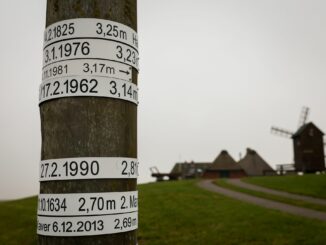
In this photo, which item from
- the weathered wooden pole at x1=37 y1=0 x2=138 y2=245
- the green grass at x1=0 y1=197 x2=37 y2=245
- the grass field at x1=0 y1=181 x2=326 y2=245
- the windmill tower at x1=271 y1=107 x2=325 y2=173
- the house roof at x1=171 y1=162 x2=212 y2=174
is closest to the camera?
the weathered wooden pole at x1=37 y1=0 x2=138 y2=245

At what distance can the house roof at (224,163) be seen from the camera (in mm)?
64438

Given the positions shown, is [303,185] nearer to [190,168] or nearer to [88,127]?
[88,127]

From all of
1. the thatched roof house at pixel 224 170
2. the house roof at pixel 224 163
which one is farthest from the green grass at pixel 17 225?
the house roof at pixel 224 163

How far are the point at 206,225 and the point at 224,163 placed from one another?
165 ft

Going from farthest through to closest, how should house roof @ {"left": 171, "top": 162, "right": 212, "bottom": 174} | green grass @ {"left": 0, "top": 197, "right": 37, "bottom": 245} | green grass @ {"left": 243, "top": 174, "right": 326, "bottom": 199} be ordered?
house roof @ {"left": 171, "top": 162, "right": 212, "bottom": 174} < green grass @ {"left": 243, "top": 174, "right": 326, "bottom": 199} < green grass @ {"left": 0, "top": 197, "right": 37, "bottom": 245}

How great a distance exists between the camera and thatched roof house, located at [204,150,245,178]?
6419 cm

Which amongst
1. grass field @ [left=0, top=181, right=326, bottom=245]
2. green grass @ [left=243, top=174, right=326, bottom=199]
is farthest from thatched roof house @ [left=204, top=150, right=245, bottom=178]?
grass field @ [left=0, top=181, right=326, bottom=245]

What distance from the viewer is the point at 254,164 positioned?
225ft

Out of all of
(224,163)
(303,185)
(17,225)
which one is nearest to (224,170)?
(224,163)

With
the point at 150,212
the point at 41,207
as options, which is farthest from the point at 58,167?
the point at 150,212

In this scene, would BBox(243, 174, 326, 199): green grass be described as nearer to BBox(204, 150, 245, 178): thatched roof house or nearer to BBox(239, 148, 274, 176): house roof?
BBox(204, 150, 245, 178): thatched roof house

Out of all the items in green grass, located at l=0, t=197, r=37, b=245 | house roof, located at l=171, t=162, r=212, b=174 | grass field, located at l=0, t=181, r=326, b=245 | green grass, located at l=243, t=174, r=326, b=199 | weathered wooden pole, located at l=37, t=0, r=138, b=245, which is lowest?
green grass, located at l=0, t=197, r=37, b=245

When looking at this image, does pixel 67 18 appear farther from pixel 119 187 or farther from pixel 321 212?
pixel 321 212

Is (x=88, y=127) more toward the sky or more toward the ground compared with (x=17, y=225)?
more toward the sky
